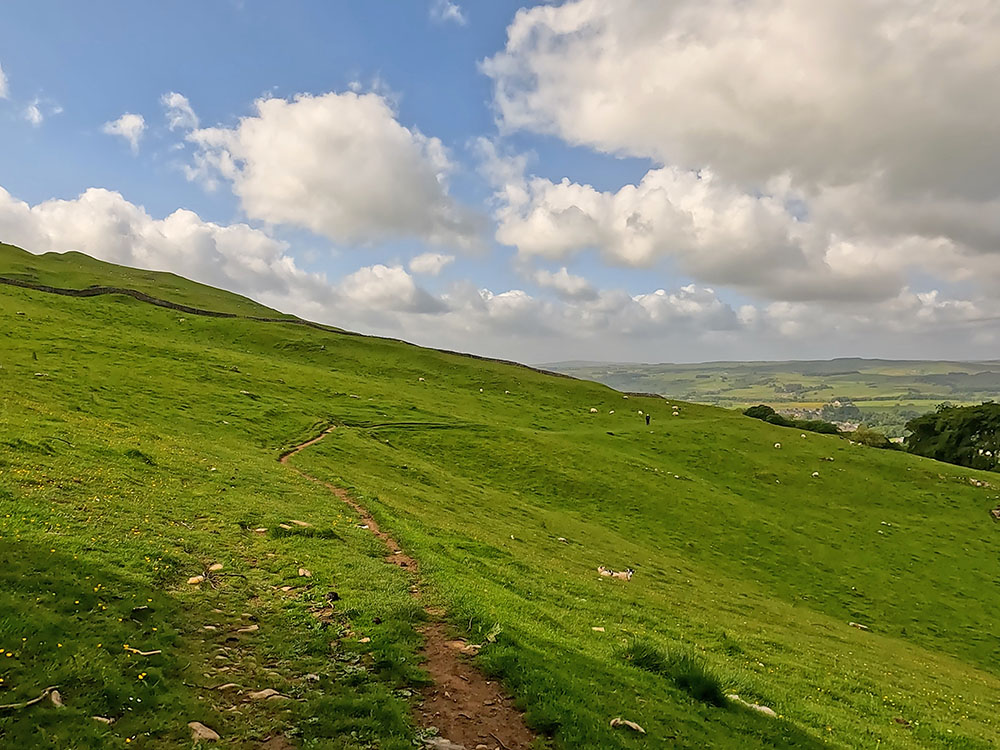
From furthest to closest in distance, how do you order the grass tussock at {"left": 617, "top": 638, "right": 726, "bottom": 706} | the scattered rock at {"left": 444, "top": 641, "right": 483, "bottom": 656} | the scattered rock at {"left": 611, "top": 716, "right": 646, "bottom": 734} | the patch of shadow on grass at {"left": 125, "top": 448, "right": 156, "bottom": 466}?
1. the patch of shadow on grass at {"left": 125, "top": 448, "right": 156, "bottom": 466}
2. the grass tussock at {"left": 617, "top": 638, "right": 726, "bottom": 706}
3. the scattered rock at {"left": 444, "top": 641, "right": 483, "bottom": 656}
4. the scattered rock at {"left": 611, "top": 716, "right": 646, "bottom": 734}

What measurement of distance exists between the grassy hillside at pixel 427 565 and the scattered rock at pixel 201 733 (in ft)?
0.40

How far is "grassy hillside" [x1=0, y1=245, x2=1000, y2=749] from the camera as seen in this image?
9.14 metres

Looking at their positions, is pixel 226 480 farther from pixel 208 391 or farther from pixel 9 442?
pixel 208 391

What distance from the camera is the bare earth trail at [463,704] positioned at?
338 inches

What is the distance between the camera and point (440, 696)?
373 inches

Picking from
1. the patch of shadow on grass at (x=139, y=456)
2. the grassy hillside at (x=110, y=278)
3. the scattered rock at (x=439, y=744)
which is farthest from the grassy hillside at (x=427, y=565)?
the grassy hillside at (x=110, y=278)

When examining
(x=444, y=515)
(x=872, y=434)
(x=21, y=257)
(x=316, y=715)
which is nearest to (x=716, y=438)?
(x=444, y=515)

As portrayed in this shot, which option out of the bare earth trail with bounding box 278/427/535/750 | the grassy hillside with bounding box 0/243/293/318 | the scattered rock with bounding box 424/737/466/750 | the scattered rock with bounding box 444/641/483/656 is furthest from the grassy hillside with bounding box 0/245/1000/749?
the grassy hillside with bounding box 0/243/293/318

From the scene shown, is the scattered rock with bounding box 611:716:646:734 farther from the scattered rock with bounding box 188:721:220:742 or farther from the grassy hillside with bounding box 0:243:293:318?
the grassy hillside with bounding box 0:243:293:318

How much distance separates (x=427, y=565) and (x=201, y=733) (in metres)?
9.45

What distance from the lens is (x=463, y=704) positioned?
30.7ft

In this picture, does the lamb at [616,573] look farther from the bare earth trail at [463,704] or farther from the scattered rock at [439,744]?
the scattered rock at [439,744]

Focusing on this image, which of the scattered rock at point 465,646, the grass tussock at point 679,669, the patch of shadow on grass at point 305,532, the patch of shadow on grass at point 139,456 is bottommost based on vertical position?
the grass tussock at point 679,669

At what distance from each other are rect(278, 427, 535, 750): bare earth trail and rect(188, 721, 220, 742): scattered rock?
9.47ft
